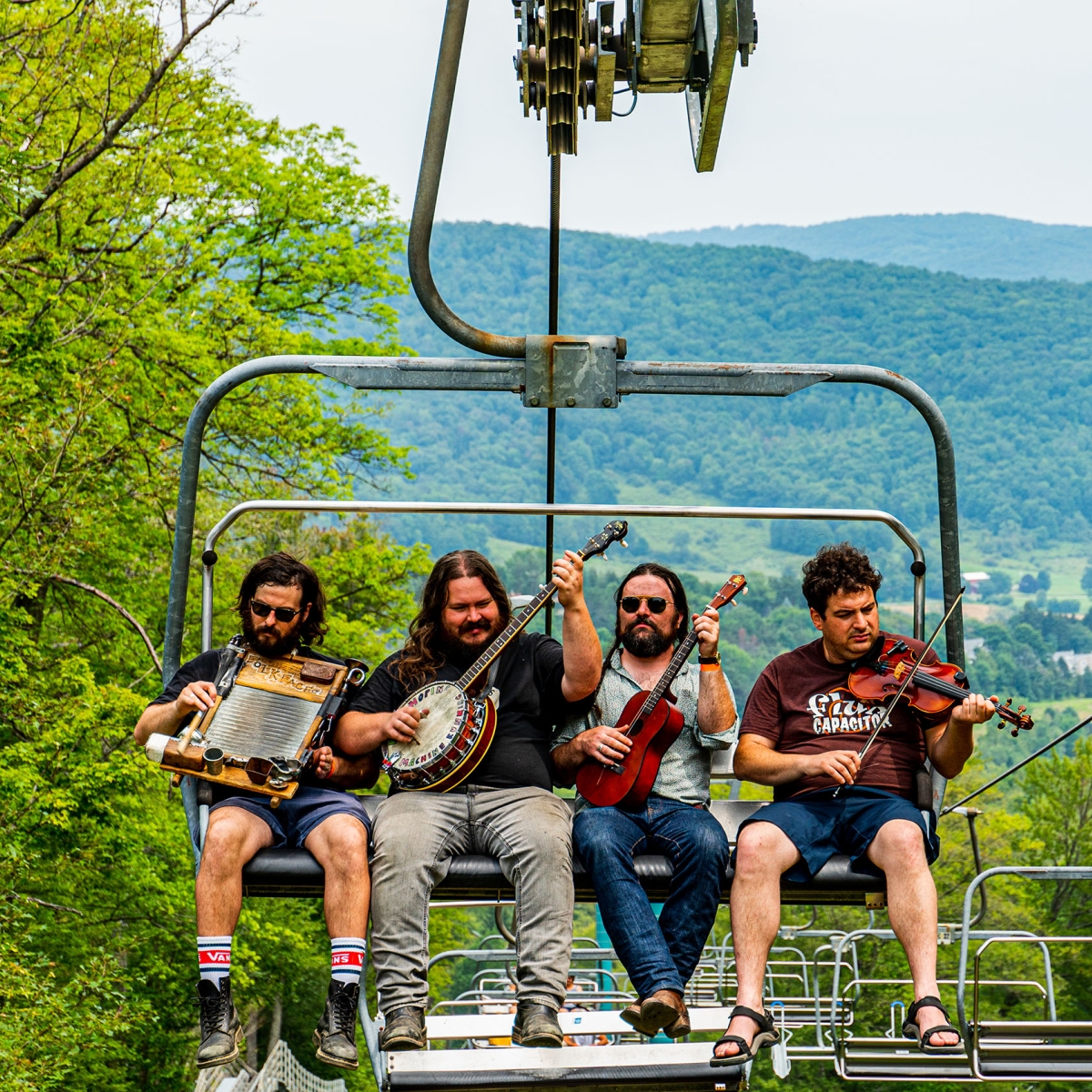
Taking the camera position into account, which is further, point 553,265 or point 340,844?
point 553,265

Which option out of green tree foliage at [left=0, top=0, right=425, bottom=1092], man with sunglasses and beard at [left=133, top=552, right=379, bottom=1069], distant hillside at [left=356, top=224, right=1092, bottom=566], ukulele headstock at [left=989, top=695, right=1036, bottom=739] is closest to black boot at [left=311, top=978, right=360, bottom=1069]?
man with sunglasses and beard at [left=133, top=552, right=379, bottom=1069]

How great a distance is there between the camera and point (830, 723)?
5.00 m

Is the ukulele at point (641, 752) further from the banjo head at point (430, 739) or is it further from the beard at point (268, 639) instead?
the beard at point (268, 639)

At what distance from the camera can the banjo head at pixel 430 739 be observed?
4.75 m

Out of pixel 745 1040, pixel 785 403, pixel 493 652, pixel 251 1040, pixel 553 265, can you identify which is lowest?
pixel 251 1040

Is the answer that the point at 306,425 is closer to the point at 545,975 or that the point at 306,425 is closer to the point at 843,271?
the point at 545,975

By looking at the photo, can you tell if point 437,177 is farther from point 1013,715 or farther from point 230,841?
point 1013,715

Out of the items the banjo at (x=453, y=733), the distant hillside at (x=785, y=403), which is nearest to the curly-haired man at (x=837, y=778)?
the banjo at (x=453, y=733)

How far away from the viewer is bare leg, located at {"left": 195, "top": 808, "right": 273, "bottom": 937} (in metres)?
4.41

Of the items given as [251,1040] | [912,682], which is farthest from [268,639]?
[251,1040]

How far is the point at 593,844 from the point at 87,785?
31.8 ft

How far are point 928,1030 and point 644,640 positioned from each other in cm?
149

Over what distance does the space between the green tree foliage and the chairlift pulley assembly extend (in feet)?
28.9

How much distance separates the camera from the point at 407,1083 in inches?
156
